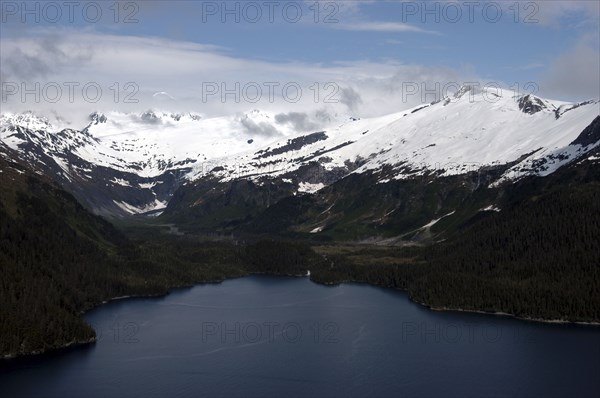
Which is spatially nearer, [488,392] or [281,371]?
[488,392]

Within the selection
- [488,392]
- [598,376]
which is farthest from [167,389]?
[598,376]

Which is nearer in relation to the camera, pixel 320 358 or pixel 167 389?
pixel 167 389

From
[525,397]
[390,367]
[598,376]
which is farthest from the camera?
[390,367]

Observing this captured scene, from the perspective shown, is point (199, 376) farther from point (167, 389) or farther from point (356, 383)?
point (356, 383)

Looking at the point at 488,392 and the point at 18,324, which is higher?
the point at 18,324

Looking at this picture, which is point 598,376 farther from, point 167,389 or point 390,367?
point 167,389

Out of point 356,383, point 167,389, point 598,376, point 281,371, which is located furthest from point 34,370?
point 598,376

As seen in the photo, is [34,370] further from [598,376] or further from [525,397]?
[598,376]

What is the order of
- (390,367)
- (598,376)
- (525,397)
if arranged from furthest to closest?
(390,367) → (598,376) → (525,397)

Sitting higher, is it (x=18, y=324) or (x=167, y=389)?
(x=18, y=324)
